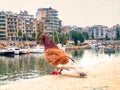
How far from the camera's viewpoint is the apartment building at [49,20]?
16075cm

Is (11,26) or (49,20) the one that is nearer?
(11,26)

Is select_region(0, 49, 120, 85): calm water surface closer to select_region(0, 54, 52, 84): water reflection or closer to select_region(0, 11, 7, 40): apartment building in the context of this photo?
select_region(0, 54, 52, 84): water reflection

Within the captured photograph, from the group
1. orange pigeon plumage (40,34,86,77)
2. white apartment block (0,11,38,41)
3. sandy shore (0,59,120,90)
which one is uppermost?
white apartment block (0,11,38,41)

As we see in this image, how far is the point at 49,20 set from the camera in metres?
164

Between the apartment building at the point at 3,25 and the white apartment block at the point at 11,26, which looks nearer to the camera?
the apartment building at the point at 3,25

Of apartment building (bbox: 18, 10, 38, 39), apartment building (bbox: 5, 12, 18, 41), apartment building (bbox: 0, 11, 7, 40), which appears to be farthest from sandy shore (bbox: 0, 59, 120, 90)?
apartment building (bbox: 18, 10, 38, 39)

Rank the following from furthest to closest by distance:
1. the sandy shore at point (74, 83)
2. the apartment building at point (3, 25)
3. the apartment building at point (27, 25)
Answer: the apartment building at point (27, 25)
the apartment building at point (3, 25)
the sandy shore at point (74, 83)

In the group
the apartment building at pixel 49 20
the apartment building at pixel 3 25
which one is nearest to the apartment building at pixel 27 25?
the apartment building at pixel 49 20

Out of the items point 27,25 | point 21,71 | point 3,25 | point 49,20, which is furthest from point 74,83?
point 49,20

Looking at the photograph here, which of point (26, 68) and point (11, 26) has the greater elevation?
point (11, 26)

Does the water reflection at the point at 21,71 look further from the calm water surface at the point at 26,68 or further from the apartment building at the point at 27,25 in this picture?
the apartment building at the point at 27,25

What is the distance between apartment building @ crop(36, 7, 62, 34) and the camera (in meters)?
161

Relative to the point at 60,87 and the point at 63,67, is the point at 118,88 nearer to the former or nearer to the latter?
the point at 60,87

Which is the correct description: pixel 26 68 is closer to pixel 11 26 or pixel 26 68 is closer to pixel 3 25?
pixel 3 25
